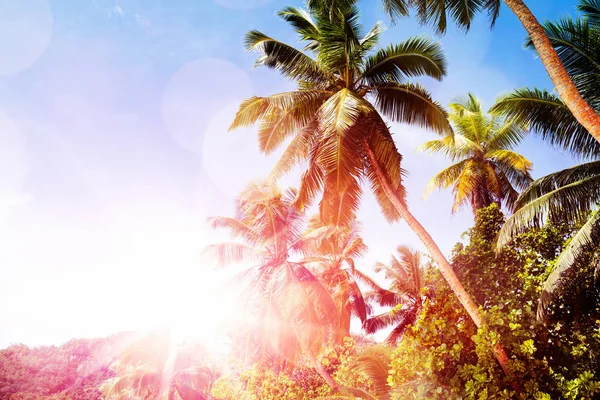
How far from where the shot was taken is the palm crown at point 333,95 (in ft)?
29.8

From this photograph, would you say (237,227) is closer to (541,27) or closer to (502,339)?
(502,339)

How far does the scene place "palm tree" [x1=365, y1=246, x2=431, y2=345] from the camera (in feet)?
59.3

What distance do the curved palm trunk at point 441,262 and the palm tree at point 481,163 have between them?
17.3ft

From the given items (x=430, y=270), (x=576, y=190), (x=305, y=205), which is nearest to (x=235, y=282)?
(x=305, y=205)

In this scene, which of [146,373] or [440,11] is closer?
[440,11]

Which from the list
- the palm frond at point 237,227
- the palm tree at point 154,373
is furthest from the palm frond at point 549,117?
the palm tree at point 154,373

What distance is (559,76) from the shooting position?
18.4 feet

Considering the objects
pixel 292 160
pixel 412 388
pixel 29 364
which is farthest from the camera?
pixel 29 364

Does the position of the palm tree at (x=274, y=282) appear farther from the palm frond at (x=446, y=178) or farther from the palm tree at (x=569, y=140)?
the palm tree at (x=569, y=140)

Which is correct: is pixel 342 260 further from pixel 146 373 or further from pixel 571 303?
pixel 146 373

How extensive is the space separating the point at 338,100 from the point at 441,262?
4621mm

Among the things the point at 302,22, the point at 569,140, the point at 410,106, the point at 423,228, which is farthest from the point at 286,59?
the point at 569,140

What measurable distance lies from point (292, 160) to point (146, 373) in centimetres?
1972

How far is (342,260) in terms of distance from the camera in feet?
65.0
